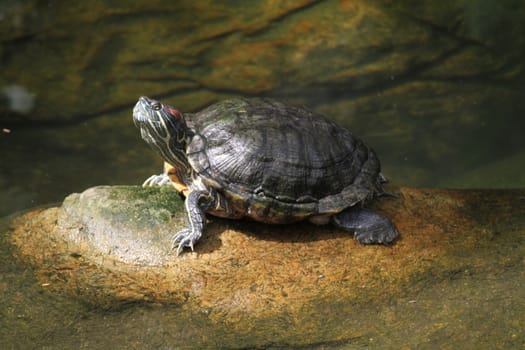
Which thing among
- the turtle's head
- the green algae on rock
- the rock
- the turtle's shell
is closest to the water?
the green algae on rock

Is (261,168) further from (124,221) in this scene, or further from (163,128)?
(124,221)

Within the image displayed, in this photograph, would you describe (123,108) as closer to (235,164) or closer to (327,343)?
(235,164)

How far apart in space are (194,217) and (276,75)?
4.69 m

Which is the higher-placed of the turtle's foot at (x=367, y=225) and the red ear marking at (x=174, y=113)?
the red ear marking at (x=174, y=113)

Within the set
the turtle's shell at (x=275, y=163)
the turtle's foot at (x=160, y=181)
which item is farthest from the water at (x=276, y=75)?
the turtle's shell at (x=275, y=163)

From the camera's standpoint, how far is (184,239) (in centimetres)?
407

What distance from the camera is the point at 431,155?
8234mm

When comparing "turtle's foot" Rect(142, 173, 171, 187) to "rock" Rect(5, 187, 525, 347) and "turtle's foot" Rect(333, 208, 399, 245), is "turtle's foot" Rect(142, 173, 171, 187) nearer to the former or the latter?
"rock" Rect(5, 187, 525, 347)

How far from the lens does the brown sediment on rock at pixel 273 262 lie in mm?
3758

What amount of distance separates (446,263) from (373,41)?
521 centimetres

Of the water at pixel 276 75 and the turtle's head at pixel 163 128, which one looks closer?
the turtle's head at pixel 163 128

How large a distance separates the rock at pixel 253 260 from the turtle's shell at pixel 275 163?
295 mm

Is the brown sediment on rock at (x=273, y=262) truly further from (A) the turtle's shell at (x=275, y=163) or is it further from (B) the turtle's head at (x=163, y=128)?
(B) the turtle's head at (x=163, y=128)

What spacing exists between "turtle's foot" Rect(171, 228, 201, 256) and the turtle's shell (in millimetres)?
340
